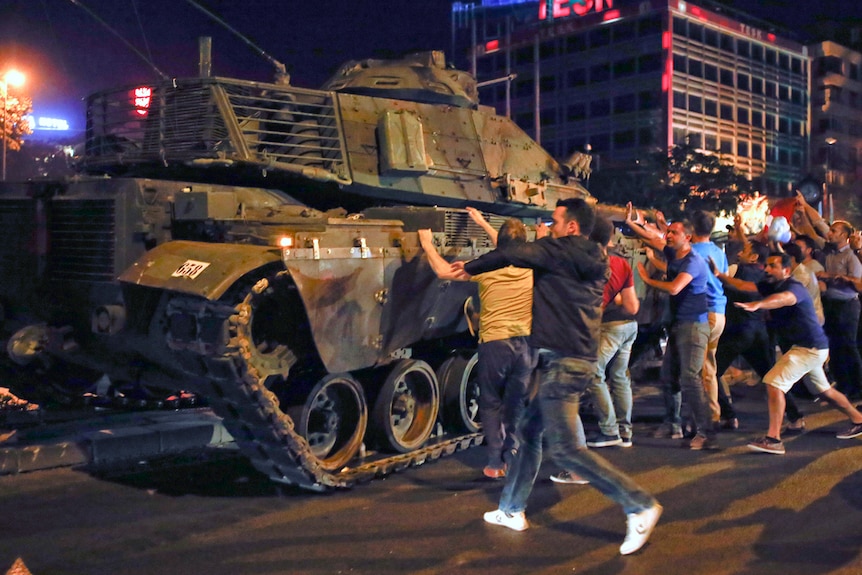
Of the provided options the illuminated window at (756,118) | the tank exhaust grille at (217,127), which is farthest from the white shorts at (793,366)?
the illuminated window at (756,118)

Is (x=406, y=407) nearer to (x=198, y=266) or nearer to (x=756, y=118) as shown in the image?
(x=198, y=266)

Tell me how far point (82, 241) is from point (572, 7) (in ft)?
178

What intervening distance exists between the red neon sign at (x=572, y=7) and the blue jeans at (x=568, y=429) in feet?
177

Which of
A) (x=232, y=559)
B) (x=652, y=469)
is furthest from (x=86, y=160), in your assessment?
(x=652, y=469)

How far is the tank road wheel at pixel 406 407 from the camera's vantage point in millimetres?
8133

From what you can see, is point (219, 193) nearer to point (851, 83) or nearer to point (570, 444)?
point (570, 444)

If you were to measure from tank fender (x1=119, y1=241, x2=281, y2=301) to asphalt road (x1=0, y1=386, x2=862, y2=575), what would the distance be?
154 centimetres

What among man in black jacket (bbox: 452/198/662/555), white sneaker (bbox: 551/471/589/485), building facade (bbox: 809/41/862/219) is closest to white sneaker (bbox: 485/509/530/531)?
man in black jacket (bbox: 452/198/662/555)

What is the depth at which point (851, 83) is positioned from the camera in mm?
69812

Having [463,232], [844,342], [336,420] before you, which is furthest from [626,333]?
[844,342]

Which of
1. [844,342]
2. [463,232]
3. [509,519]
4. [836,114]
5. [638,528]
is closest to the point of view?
[638,528]

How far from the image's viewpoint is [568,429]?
5555 mm

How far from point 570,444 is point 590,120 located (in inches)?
2138

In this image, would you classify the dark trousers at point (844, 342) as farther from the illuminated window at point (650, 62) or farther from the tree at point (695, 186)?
the illuminated window at point (650, 62)
